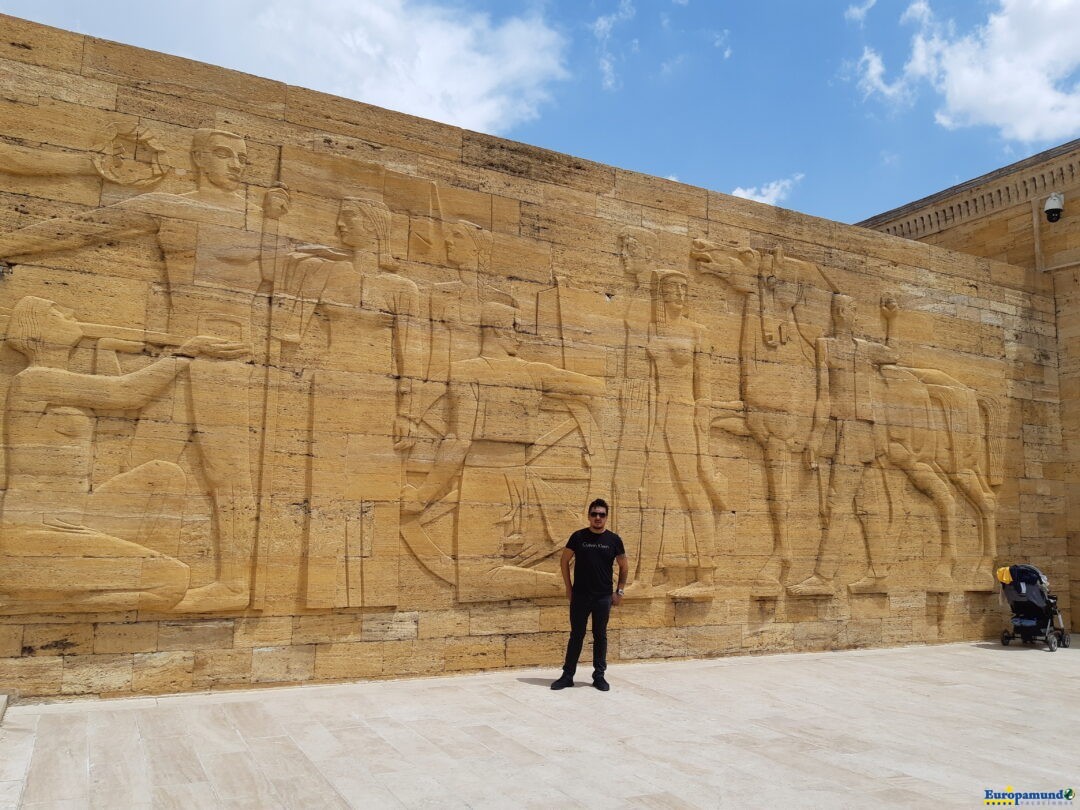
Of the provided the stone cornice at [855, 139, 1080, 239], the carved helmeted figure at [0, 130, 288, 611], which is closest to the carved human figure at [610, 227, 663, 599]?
the carved helmeted figure at [0, 130, 288, 611]

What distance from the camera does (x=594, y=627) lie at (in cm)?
724

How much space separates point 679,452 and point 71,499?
17.6 feet

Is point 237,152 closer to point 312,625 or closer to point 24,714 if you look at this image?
point 312,625

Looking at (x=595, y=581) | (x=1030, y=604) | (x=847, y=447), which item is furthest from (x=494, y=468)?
(x=1030, y=604)

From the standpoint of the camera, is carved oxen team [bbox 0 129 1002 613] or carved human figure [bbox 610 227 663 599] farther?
carved human figure [bbox 610 227 663 599]

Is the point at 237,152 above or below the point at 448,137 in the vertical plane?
below

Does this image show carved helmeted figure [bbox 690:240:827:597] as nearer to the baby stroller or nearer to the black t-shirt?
the black t-shirt

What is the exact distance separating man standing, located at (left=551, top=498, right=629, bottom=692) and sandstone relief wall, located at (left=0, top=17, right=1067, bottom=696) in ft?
2.81

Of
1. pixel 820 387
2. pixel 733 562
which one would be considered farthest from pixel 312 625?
pixel 820 387

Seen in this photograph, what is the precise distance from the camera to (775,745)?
5.42 metres

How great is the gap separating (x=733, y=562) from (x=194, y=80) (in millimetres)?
6640

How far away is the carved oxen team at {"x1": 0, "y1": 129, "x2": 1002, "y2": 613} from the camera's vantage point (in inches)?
254

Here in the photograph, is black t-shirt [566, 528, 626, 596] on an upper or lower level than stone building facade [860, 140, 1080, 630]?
lower

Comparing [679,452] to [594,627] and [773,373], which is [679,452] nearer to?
[773,373]
